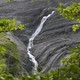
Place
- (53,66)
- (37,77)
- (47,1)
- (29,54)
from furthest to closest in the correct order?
(47,1) < (29,54) < (53,66) < (37,77)

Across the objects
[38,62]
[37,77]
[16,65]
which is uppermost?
[37,77]

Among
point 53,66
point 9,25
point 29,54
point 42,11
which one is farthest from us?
point 42,11

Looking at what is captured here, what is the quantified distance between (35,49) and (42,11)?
1615 centimetres

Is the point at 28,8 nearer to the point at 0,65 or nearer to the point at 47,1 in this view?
the point at 47,1

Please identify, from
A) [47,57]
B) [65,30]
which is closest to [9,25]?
[47,57]

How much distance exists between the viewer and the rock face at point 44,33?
97.1 feet

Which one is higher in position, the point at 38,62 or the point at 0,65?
the point at 0,65

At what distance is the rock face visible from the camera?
97.1ft

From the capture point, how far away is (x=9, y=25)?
29.4 feet

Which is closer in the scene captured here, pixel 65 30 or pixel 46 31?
pixel 65 30

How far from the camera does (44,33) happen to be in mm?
40531

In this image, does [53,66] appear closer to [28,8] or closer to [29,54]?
[29,54]

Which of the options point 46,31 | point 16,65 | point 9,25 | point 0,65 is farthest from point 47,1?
point 0,65

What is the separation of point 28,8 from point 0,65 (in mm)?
48757
